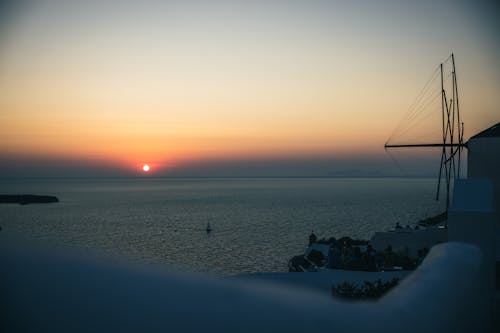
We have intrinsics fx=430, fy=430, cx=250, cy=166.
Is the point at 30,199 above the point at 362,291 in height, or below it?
below

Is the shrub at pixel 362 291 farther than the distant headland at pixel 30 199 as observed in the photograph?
No

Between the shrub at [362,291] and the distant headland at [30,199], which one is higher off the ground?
the shrub at [362,291]

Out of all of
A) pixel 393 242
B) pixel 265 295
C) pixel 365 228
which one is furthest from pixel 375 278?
pixel 365 228

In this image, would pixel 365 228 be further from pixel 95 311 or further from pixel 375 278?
pixel 95 311

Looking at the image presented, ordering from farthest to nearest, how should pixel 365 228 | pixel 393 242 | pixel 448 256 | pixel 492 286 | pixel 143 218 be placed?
pixel 143 218
pixel 365 228
pixel 393 242
pixel 492 286
pixel 448 256

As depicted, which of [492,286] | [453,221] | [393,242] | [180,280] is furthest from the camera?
[393,242]

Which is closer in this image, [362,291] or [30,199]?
[362,291]

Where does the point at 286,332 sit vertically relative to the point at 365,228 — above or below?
above

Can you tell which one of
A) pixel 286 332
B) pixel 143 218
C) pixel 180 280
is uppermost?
pixel 180 280

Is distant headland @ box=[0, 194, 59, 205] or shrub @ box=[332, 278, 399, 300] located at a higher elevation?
shrub @ box=[332, 278, 399, 300]

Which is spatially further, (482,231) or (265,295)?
(482,231)

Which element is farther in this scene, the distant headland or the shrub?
the distant headland
